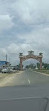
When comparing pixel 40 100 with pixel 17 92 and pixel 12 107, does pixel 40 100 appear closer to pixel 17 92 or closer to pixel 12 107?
pixel 12 107

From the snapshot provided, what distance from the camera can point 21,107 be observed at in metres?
3.29

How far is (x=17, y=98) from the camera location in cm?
345

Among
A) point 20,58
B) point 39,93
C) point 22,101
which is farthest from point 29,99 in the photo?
point 20,58

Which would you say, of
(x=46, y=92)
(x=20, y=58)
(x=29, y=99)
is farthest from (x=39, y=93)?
(x=20, y=58)

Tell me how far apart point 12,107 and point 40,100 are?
332 millimetres

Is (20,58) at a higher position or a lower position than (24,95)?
higher

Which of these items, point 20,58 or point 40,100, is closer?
point 40,100

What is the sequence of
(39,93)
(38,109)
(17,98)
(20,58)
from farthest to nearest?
(20,58) → (39,93) → (17,98) → (38,109)

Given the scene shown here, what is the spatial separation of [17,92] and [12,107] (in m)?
0.56

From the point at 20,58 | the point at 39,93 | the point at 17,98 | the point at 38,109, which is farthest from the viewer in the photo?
the point at 20,58

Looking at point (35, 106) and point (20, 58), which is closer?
point (35, 106)

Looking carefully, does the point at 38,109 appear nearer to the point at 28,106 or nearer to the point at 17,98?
the point at 28,106

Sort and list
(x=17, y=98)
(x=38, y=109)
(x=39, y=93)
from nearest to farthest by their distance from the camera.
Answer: (x=38, y=109), (x=17, y=98), (x=39, y=93)

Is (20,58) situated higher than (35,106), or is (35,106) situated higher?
(20,58)
